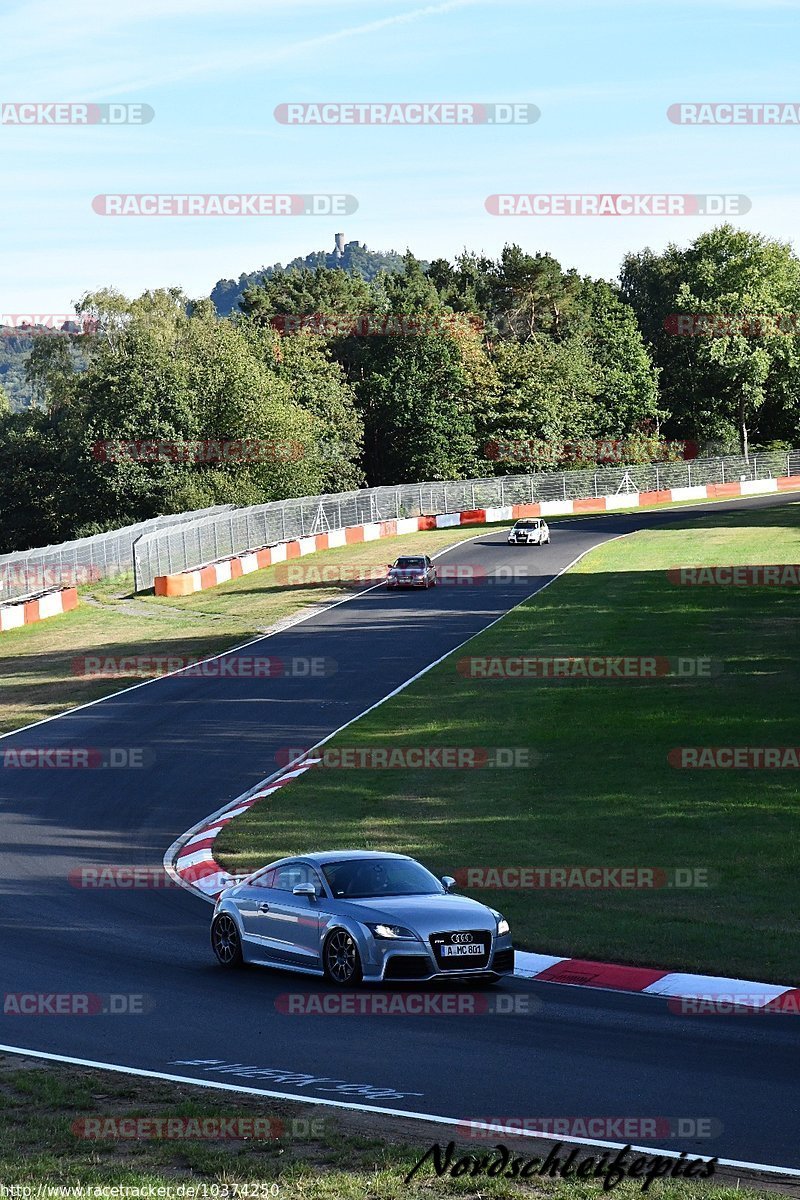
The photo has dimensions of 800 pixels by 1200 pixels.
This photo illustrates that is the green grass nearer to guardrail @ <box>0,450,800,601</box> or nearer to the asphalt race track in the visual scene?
guardrail @ <box>0,450,800,601</box>

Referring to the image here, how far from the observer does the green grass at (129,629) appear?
36.3 metres

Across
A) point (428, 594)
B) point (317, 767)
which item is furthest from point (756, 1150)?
point (428, 594)

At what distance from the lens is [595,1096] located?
9352mm

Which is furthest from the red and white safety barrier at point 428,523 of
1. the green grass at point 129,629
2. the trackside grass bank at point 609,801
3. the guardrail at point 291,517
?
the trackside grass bank at point 609,801

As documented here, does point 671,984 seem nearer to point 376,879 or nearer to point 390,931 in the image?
point 390,931

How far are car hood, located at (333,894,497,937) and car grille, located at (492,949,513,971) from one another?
0.24 meters

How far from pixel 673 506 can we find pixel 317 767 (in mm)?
65558

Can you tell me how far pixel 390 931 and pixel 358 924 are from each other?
34 centimetres

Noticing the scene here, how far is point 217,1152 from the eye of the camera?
8.17 m

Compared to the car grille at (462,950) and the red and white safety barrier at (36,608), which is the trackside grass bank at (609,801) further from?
the red and white safety barrier at (36,608)

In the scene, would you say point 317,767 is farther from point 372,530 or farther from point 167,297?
point 167,297

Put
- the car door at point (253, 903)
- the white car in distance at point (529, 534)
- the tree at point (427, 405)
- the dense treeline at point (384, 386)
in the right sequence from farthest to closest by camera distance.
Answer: the tree at point (427, 405) → the dense treeline at point (384, 386) → the white car in distance at point (529, 534) → the car door at point (253, 903)

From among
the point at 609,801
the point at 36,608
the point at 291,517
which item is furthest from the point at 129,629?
the point at 609,801

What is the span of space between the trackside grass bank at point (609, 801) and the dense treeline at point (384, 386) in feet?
154
